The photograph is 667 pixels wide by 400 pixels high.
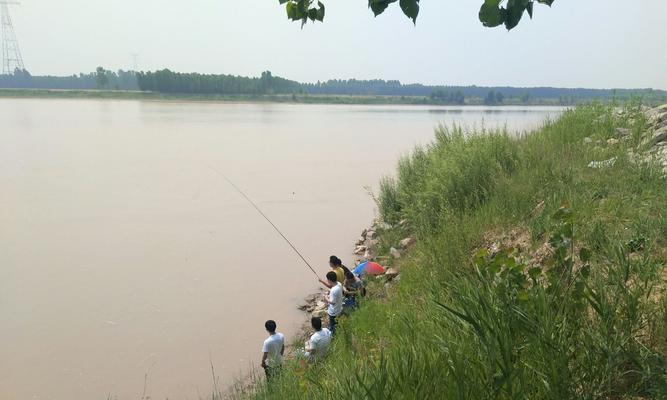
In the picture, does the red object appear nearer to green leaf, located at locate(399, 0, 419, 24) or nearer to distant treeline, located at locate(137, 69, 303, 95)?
green leaf, located at locate(399, 0, 419, 24)

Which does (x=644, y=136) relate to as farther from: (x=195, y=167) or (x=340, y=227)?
(x=195, y=167)

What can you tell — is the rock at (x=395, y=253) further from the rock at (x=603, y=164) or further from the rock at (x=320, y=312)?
the rock at (x=603, y=164)

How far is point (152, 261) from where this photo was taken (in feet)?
37.1

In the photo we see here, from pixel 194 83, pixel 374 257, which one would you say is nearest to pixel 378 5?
pixel 374 257

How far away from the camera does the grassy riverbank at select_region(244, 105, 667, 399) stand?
233cm

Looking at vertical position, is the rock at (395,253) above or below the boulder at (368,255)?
above

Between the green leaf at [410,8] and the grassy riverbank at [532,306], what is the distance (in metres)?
1.36

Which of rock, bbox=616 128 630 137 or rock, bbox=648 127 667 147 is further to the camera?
rock, bbox=616 128 630 137

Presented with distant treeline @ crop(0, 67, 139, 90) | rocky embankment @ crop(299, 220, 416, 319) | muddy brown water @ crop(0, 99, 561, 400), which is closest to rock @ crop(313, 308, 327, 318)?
rocky embankment @ crop(299, 220, 416, 319)

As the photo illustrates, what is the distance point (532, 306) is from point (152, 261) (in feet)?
33.7

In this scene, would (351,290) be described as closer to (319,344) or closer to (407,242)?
(319,344)

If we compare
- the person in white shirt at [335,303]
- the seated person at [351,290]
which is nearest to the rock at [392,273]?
the seated person at [351,290]

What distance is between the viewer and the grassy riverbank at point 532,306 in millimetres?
2334

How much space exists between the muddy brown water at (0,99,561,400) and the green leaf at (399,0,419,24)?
232 inches
